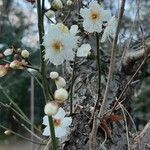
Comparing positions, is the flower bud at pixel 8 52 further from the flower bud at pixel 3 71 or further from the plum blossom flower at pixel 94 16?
the plum blossom flower at pixel 94 16

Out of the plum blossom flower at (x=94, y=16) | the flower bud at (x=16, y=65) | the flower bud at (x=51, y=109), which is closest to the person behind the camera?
the flower bud at (x=51, y=109)

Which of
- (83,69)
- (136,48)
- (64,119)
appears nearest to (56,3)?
(64,119)

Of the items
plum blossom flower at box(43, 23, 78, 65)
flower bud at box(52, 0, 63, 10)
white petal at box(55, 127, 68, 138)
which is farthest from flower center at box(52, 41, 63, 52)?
white petal at box(55, 127, 68, 138)

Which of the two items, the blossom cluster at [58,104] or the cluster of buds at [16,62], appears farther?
the cluster of buds at [16,62]

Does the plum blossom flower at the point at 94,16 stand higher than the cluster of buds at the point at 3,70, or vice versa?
the plum blossom flower at the point at 94,16

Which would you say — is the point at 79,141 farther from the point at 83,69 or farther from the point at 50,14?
the point at 50,14

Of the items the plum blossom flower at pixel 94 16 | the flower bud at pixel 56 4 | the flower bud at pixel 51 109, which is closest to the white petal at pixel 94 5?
the plum blossom flower at pixel 94 16

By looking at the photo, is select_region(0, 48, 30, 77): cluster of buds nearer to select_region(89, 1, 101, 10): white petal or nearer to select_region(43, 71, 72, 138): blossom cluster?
select_region(43, 71, 72, 138): blossom cluster
